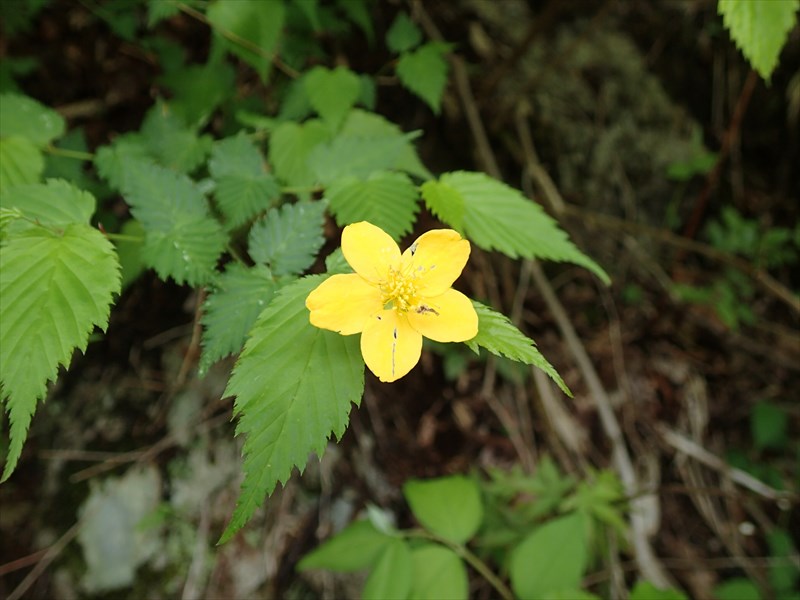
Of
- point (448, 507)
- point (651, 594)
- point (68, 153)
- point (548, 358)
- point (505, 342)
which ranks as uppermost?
point (505, 342)

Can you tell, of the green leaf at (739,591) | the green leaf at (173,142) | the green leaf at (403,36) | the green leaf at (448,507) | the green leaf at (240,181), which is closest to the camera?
the green leaf at (240,181)

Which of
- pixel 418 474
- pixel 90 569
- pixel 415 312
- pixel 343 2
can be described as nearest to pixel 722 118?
pixel 343 2

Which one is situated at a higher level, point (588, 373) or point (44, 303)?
point (44, 303)

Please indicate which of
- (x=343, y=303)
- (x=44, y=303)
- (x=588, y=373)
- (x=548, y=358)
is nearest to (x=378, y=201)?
(x=343, y=303)

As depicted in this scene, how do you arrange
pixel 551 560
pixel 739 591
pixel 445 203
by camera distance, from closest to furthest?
pixel 445 203 < pixel 551 560 < pixel 739 591

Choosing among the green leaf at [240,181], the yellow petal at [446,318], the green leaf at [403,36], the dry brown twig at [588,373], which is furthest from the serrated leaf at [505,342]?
the dry brown twig at [588,373]

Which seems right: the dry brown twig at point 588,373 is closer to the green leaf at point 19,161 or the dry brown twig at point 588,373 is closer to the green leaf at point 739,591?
the green leaf at point 739,591

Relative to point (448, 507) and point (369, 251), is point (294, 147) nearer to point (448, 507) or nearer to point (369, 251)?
point (369, 251)

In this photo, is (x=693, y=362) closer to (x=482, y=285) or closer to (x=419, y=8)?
(x=482, y=285)
